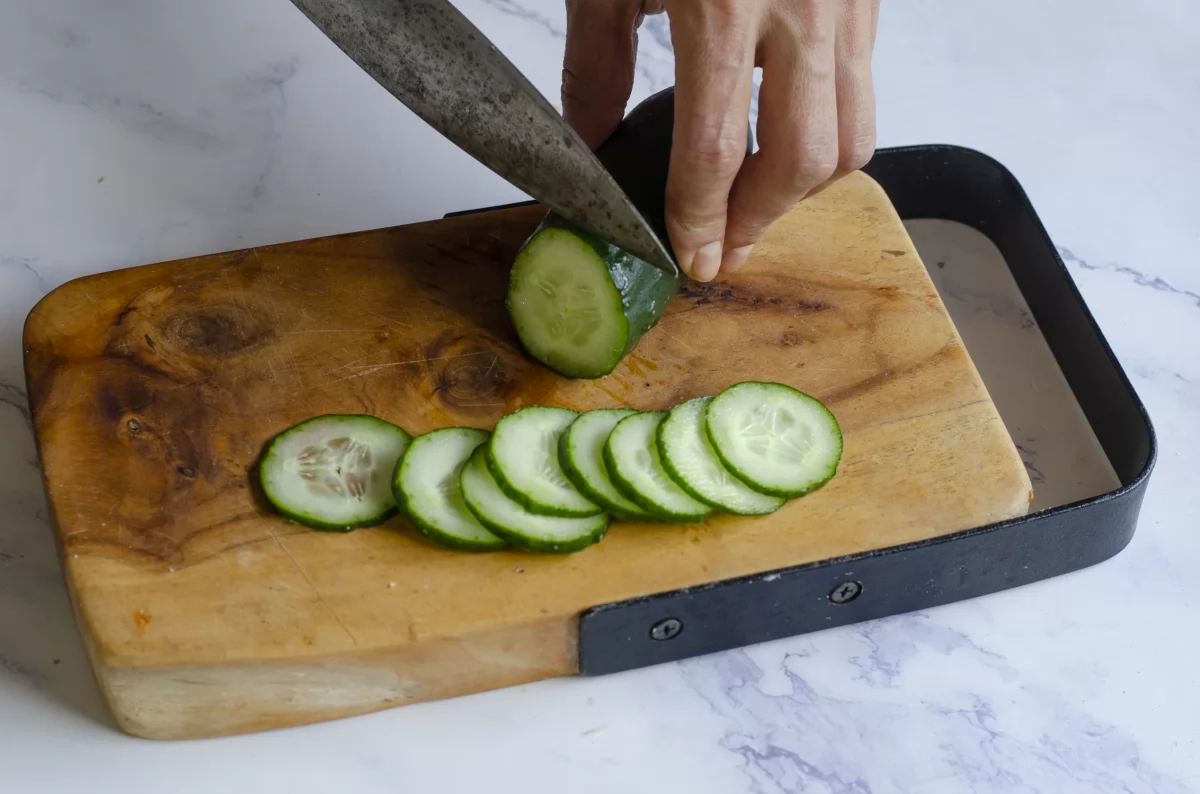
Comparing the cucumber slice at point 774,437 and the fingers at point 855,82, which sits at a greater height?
the fingers at point 855,82

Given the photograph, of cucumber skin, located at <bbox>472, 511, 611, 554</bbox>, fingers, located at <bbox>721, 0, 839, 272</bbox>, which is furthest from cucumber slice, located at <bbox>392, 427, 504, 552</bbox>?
fingers, located at <bbox>721, 0, 839, 272</bbox>

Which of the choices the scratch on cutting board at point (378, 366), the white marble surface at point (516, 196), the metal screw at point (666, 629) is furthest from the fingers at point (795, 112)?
the white marble surface at point (516, 196)

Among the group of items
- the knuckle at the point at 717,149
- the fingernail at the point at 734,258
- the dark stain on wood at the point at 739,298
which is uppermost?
the knuckle at the point at 717,149

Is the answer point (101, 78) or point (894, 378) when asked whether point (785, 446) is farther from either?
point (101, 78)

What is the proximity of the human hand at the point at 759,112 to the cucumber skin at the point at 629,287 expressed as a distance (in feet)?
0.32

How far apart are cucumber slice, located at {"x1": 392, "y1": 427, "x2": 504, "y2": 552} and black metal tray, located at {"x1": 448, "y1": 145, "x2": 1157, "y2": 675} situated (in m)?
0.30

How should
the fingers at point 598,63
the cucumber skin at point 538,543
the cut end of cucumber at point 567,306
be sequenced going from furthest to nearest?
the fingers at point 598,63 → the cut end of cucumber at point 567,306 → the cucumber skin at point 538,543

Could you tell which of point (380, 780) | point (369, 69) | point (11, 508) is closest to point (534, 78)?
point (369, 69)

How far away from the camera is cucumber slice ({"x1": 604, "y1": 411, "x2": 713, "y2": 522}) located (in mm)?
2473

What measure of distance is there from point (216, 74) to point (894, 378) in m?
2.35

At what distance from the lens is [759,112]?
7.98 feet

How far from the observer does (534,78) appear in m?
3.94

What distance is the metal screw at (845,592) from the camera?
8.43 feet

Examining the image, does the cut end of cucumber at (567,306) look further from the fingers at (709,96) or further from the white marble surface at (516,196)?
the white marble surface at (516,196)
